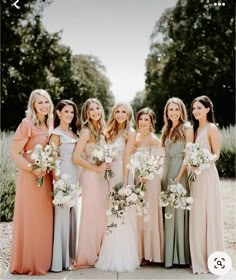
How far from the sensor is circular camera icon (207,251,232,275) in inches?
226

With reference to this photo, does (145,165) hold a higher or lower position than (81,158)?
lower

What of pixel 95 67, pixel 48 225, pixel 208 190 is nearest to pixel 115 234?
pixel 48 225

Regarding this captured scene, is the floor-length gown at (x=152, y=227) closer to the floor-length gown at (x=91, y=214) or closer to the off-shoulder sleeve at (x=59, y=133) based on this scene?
the floor-length gown at (x=91, y=214)

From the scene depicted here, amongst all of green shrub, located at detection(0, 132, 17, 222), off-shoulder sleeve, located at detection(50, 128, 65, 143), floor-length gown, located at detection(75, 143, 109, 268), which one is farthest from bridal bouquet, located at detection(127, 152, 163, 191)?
green shrub, located at detection(0, 132, 17, 222)

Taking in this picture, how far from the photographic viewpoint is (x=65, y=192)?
5.52 meters

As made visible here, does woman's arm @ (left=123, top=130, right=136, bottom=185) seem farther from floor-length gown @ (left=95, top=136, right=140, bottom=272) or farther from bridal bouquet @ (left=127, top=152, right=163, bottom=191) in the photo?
bridal bouquet @ (left=127, top=152, right=163, bottom=191)

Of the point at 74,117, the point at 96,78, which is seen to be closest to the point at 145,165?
the point at 74,117

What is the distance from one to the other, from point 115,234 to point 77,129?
5.04 ft

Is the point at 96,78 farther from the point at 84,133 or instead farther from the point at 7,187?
the point at 84,133

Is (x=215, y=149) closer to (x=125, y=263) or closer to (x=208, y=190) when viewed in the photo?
(x=208, y=190)

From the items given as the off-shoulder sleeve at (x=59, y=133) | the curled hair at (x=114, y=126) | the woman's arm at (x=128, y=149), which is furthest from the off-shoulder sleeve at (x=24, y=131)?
the woman's arm at (x=128, y=149)

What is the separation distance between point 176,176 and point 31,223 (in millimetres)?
2018

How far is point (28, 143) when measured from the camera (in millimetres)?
5797

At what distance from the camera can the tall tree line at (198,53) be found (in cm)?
2920
